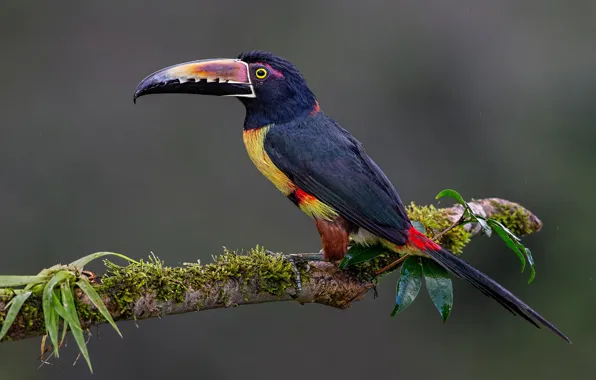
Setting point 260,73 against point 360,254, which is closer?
point 360,254

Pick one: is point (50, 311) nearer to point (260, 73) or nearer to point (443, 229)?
point (260, 73)

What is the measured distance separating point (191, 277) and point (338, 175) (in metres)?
0.73

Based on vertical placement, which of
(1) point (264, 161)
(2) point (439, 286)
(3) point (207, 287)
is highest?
(1) point (264, 161)

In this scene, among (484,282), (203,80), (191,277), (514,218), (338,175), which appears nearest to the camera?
(191,277)

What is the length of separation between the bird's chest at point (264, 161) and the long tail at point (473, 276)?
1.69 feet

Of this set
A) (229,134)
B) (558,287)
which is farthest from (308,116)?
(558,287)

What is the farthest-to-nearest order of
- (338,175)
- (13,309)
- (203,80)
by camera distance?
(203,80) < (338,175) < (13,309)

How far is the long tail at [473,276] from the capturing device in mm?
2518

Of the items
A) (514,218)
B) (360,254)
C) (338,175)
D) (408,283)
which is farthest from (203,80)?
(514,218)

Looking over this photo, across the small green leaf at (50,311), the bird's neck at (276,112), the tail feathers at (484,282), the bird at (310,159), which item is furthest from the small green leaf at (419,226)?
the small green leaf at (50,311)

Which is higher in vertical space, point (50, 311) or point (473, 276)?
point (50, 311)

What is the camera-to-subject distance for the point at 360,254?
268cm

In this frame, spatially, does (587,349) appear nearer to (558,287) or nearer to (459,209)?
(558,287)

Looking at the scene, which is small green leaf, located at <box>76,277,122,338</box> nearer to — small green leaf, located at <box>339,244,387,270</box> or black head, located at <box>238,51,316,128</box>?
small green leaf, located at <box>339,244,387,270</box>
